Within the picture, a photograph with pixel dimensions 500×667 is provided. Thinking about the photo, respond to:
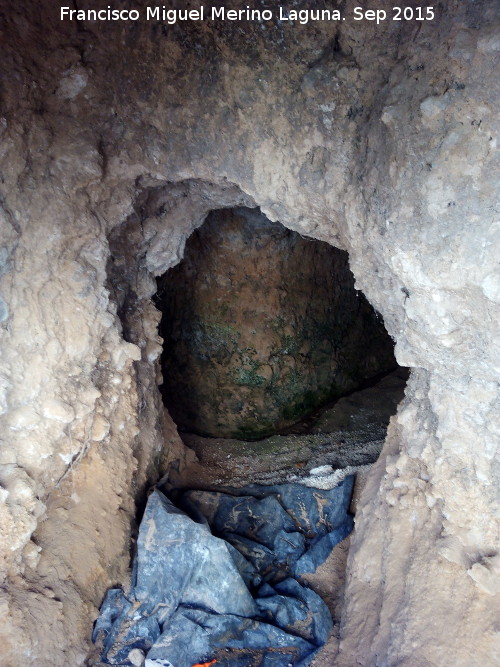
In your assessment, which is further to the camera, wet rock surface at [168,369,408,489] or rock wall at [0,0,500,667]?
wet rock surface at [168,369,408,489]

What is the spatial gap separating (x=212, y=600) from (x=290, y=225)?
5.35 ft

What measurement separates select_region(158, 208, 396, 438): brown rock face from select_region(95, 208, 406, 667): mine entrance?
10mm

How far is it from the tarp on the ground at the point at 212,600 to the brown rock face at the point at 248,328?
1.49 metres

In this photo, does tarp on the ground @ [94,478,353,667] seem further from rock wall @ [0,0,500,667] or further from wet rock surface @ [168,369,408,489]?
wet rock surface @ [168,369,408,489]

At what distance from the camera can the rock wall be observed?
5.72 ft

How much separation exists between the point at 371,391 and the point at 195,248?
6.02 feet

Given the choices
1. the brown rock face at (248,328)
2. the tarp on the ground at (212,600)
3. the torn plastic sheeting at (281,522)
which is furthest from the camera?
the brown rock face at (248,328)

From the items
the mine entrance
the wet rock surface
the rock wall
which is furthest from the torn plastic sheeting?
the rock wall

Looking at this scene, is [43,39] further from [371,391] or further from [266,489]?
[371,391]

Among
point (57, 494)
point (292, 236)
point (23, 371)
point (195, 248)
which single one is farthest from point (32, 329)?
point (292, 236)

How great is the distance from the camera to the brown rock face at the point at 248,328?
4.21 metres

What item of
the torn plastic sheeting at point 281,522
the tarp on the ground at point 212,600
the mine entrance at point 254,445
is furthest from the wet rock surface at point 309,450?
the tarp on the ground at point 212,600

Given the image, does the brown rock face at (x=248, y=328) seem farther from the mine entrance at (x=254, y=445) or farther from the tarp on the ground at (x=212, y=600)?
the tarp on the ground at (x=212, y=600)

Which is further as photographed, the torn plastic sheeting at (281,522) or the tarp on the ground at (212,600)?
the torn plastic sheeting at (281,522)
